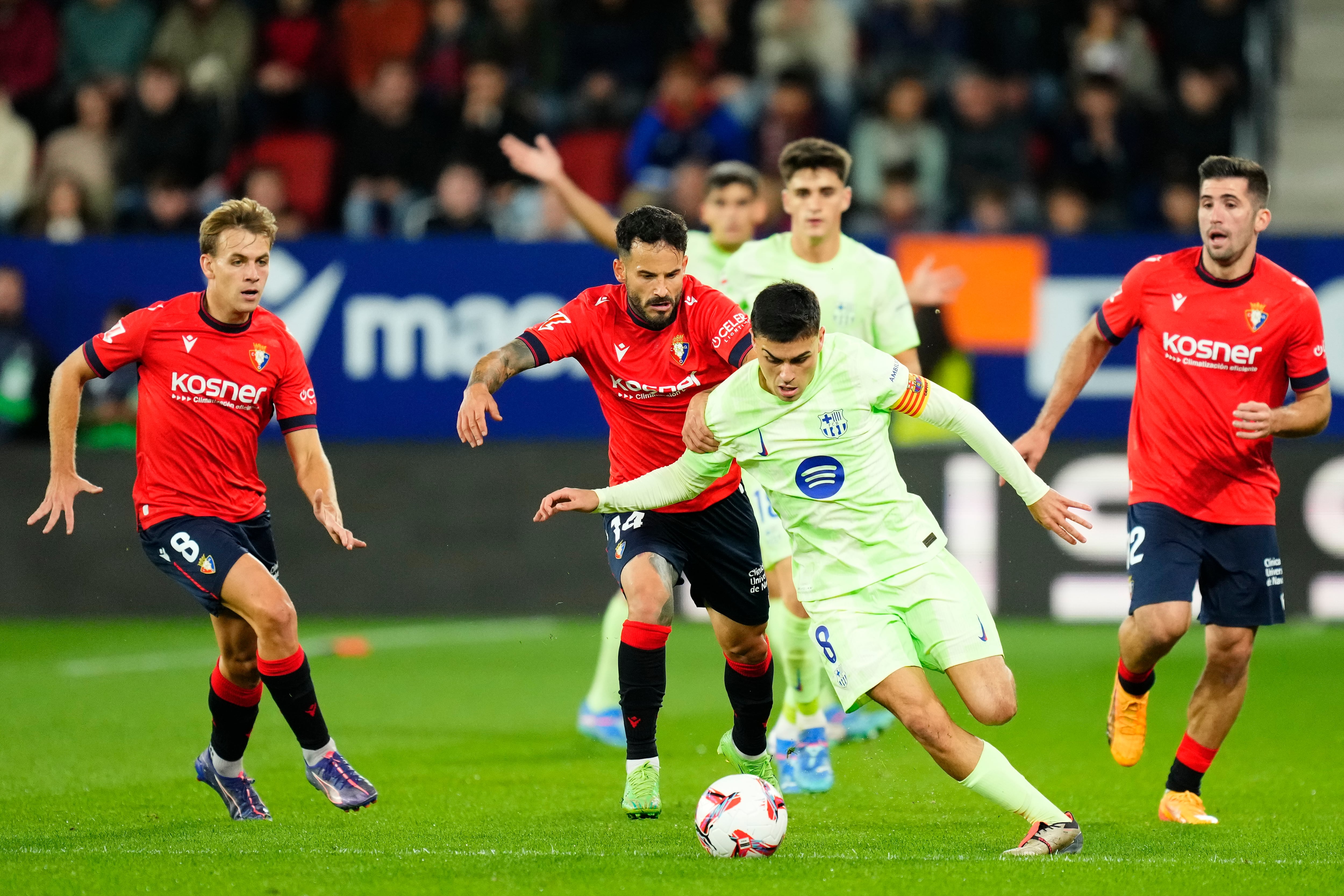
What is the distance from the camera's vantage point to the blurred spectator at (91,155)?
15148mm

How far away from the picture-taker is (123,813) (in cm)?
718

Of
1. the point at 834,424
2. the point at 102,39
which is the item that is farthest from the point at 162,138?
the point at 834,424

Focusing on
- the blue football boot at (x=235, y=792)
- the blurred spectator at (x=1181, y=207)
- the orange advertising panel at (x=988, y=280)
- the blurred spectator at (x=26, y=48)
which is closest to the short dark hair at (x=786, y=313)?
the blue football boot at (x=235, y=792)

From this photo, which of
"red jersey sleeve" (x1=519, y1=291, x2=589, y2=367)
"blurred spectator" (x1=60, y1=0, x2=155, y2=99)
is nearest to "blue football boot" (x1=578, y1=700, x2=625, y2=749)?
"red jersey sleeve" (x1=519, y1=291, x2=589, y2=367)

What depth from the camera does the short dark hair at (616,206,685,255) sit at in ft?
22.6

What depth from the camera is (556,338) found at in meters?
7.22

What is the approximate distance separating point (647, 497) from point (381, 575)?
7.20 meters

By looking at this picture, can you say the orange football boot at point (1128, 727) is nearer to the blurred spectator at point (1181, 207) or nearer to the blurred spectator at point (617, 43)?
the blurred spectator at point (1181, 207)

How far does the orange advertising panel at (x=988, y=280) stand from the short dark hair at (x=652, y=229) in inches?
259

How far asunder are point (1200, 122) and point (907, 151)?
2.63 m

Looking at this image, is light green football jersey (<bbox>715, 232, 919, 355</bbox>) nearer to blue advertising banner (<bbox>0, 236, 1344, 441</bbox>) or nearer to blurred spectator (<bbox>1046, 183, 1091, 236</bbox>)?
blue advertising banner (<bbox>0, 236, 1344, 441</bbox>)

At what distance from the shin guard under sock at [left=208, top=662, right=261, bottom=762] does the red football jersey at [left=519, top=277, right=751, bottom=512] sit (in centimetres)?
176

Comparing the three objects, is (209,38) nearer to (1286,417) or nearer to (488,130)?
(488,130)

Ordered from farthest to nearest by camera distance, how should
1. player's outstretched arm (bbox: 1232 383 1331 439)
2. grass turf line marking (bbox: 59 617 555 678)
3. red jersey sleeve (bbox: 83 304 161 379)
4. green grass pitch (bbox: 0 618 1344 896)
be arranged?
grass turf line marking (bbox: 59 617 555 678)
red jersey sleeve (bbox: 83 304 161 379)
player's outstretched arm (bbox: 1232 383 1331 439)
green grass pitch (bbox: 0 618 1344 896)
